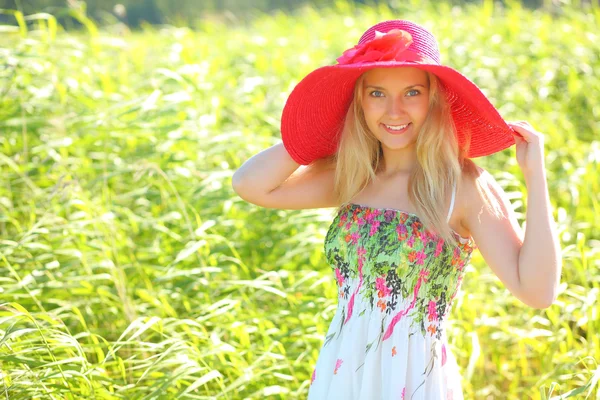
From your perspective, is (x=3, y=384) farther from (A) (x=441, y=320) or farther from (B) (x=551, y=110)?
(B) (x=551, y=110)

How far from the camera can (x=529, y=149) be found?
179 cm

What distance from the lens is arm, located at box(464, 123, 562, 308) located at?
5.69 ft

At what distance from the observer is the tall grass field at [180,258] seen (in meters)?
2.50

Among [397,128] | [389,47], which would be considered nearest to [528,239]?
[397,128]

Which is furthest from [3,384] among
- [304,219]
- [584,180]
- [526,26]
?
[526,26]

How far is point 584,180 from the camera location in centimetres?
390

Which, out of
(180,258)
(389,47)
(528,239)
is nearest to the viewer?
(528,239)

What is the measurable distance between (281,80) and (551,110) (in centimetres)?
180

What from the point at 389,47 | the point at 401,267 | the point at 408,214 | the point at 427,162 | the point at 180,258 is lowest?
the point at 180,258

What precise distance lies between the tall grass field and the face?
74cm

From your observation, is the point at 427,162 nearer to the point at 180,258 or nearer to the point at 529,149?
the point at 529,149

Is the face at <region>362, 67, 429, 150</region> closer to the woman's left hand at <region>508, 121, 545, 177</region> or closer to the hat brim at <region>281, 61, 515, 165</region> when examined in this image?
the hat brim at <region>281, 61, 515, 165</region>

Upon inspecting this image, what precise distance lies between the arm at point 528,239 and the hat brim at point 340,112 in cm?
10

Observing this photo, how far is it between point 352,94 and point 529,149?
1.74ft
